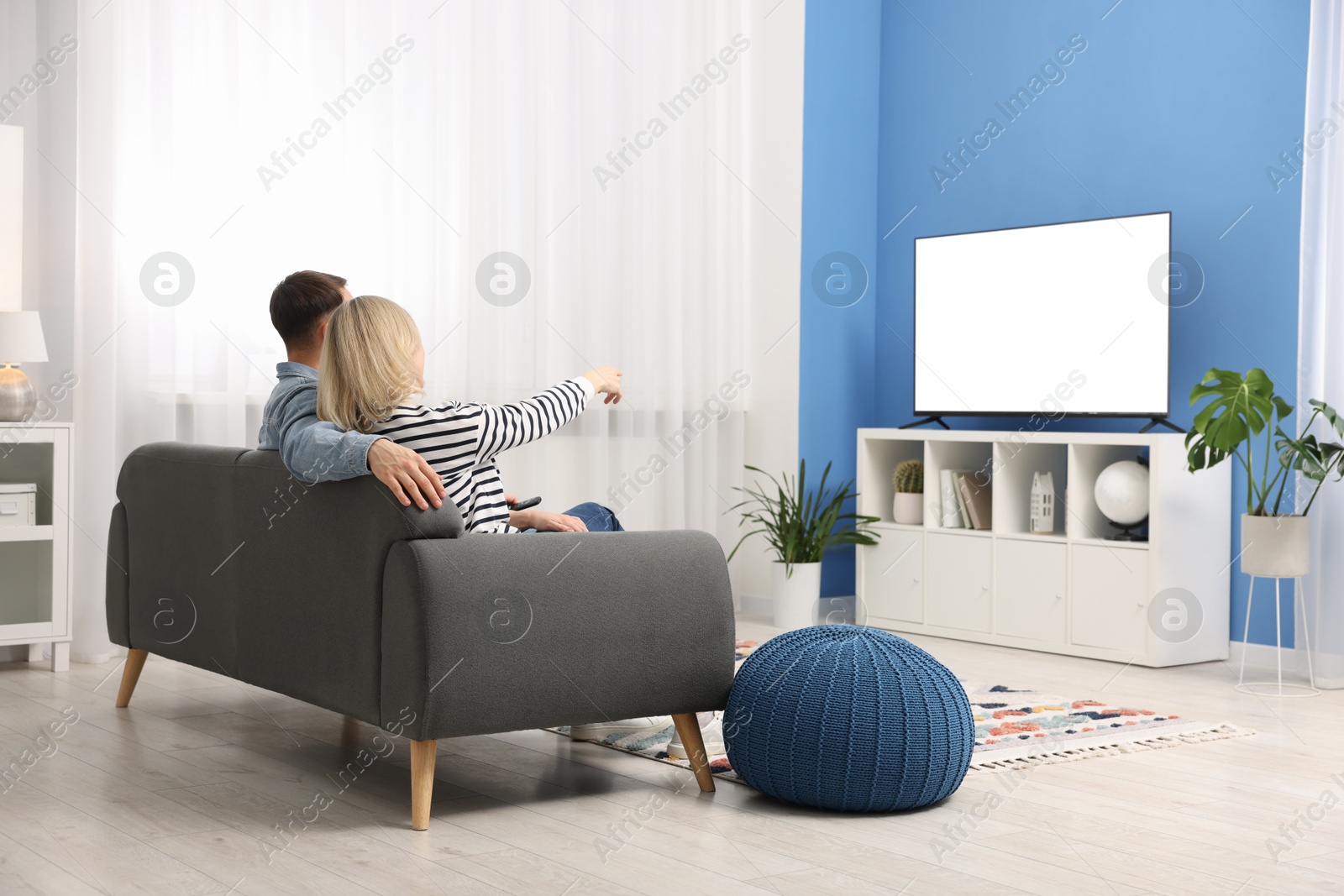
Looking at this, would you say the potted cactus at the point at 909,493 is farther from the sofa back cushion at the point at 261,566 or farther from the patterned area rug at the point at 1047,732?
the sofa back cushion at the point at 261,566

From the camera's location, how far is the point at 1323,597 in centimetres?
405

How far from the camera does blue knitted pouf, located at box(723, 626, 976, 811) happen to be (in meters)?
2.45

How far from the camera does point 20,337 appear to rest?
3.78m

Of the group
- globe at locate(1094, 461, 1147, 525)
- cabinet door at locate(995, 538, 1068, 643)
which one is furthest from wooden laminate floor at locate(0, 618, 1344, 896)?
cabinet door at locate(995, 538, 1068, 643)

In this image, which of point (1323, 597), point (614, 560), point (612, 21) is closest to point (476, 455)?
point (614, 560)

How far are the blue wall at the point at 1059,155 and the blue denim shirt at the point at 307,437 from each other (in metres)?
3.05

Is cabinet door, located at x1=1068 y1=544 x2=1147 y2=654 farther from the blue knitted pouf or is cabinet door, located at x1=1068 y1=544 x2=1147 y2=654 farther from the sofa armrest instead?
the sofa armrest

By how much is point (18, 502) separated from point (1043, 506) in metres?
3.24

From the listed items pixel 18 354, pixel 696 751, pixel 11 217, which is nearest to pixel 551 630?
pixel 696 751

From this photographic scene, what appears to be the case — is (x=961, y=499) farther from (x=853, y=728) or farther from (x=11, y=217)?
(x=11, y=217)

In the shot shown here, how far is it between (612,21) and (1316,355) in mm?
2755

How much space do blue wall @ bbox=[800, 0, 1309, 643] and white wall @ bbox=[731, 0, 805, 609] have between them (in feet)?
0.18

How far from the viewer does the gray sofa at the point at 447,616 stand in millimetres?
2316

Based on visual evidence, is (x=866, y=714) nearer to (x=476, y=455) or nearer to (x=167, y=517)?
(x=476, y=455)
